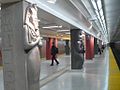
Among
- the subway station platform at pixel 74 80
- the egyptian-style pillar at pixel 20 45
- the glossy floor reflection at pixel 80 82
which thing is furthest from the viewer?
the subway station platform at pixel 74 80

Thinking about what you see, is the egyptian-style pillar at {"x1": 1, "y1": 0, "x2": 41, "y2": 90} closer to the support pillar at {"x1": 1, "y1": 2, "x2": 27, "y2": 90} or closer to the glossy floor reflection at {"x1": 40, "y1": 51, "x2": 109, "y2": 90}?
the support pillar at {"x1": 1, "y1": 2, "x2": 27, "y2": 90}

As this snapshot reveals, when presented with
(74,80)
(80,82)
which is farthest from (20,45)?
(74,80)

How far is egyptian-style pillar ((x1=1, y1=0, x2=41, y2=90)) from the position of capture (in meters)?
6.03

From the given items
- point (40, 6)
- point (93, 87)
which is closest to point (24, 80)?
point (40, 6)

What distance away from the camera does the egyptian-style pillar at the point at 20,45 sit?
6027mm

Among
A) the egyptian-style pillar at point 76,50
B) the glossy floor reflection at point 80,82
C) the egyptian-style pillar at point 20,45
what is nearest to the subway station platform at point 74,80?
the glossy floor reflection at point 80,82

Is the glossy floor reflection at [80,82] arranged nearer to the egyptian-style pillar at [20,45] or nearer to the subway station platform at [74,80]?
the subway station platform at [74,80]

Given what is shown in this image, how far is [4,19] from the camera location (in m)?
6.30

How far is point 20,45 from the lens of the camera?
607cm

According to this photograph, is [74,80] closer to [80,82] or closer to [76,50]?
[80,82]

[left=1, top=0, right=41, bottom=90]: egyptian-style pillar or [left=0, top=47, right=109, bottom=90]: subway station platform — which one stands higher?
[left=1, top=0, right=41, bottom=90]: egyptian-style pillar

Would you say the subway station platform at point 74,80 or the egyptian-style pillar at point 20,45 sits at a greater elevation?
the egyptian-style pillar at point 20,45

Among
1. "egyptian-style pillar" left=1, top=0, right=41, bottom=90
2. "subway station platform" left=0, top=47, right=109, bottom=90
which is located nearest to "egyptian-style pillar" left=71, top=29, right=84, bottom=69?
"subway station platform" left=0, top=47, right=109, bottom=90

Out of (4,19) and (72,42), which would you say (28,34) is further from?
(72,42)
